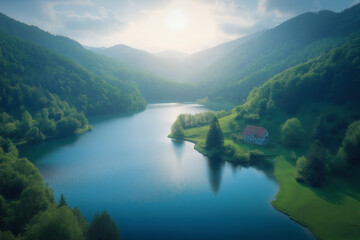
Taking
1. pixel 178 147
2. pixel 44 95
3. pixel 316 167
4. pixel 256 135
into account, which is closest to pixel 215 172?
pixel 316 167

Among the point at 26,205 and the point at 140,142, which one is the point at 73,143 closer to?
the point at 140,142

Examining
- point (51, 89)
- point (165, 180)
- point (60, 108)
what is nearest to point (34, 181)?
point (165, 180)

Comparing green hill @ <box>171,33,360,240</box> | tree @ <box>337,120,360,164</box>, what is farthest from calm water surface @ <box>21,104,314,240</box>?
tree @ <box>337,120,360,164</box>

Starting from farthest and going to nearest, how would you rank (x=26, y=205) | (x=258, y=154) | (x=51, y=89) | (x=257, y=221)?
(x=51, y=89) → (x=258, y=154) → (x=257, y=221) → (x=26, y=205)

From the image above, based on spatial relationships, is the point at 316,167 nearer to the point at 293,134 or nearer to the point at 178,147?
the point at 293,134

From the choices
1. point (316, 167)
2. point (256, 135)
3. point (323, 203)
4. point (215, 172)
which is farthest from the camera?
point (256, 135)
